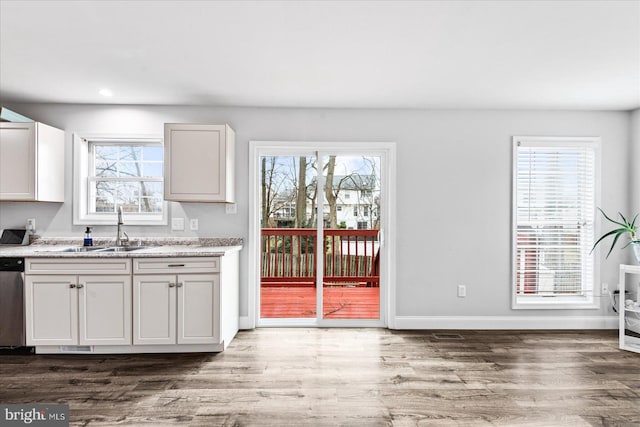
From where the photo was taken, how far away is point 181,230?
155 inches

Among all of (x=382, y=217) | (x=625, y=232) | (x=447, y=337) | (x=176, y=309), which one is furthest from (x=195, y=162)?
(x=625, y=232)

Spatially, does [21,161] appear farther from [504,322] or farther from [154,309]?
[504,322]

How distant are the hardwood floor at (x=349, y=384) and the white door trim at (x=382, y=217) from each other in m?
0.44

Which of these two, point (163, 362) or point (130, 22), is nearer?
point (130, 22)

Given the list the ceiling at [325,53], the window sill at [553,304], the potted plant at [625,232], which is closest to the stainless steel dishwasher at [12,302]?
the ceiling at [325,53]

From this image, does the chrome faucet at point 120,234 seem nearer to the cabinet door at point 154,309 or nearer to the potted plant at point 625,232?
the cabinet door at point 154,309

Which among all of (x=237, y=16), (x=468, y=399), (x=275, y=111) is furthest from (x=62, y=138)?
(x=468, y=399)

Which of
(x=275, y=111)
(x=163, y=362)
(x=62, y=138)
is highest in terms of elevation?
(x=275, y=111)

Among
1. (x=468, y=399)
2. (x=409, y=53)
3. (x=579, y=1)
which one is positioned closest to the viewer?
(x=579, y=1)

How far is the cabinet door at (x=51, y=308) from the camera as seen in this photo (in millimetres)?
3127

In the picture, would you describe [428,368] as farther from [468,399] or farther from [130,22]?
[130,22]

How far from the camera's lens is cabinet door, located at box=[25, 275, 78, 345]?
313cm

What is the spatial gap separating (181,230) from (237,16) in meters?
2.43

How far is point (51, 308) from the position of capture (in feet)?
10.3
